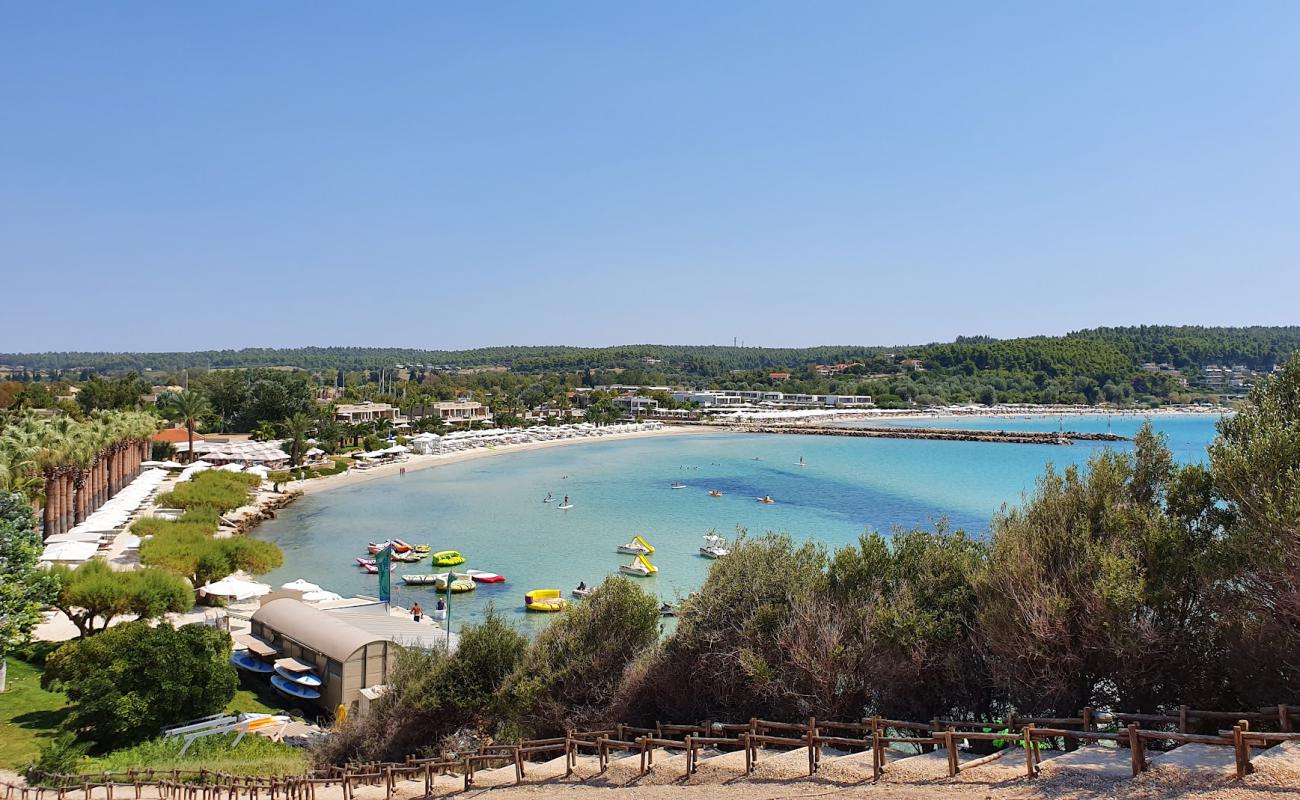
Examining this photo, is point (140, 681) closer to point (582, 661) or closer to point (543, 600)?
point (582, 661)

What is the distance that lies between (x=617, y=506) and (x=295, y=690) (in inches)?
1286

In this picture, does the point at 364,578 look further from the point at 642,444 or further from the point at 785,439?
the point at 785,439

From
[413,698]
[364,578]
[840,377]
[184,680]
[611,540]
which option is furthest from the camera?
[840,377]

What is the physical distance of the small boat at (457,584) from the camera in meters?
28.3

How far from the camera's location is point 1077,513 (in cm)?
1050

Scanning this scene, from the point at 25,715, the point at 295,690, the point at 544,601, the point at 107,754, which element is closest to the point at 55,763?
the point at 107,754

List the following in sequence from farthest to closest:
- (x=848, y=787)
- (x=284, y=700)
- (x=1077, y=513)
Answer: (x=284, y=700) → (x=1077, y=513) → (x=848, y=787)

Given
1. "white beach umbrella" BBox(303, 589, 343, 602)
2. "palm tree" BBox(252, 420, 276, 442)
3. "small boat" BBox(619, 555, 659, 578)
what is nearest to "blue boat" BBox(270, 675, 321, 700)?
"white beach umbrella" BBox(303, 589, 343, 602)

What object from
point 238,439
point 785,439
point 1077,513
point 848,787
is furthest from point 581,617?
point 785,439

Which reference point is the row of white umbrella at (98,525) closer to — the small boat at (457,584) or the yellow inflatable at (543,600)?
the small boat at (457,584)

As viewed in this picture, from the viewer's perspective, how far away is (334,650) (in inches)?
668

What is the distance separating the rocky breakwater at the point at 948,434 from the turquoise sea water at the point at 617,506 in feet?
31.9

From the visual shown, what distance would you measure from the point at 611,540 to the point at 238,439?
42.8m

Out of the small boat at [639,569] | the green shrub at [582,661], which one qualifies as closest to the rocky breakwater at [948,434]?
the small boat at [639,569]
